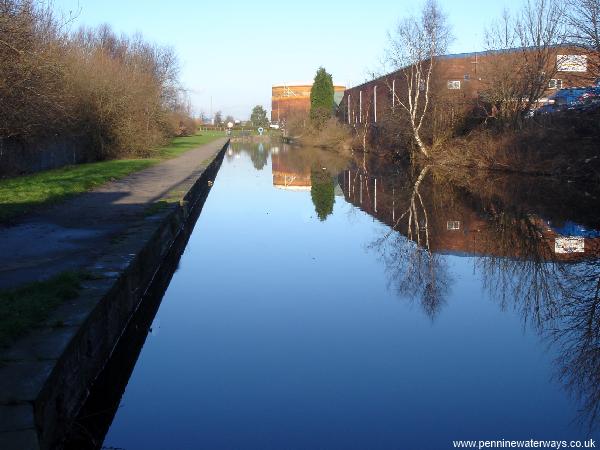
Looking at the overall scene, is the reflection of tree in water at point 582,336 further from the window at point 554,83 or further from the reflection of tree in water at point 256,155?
the reflection of tree in water at point 256,155

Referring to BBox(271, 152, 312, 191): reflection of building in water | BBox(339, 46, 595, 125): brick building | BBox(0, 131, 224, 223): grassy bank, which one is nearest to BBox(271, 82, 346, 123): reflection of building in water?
BBox(339, 46, 595, 125): brick building

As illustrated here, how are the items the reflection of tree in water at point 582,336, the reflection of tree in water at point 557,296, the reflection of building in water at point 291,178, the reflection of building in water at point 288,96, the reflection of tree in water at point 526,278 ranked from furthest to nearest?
the reflection of building in water at point 288,96
the reflection of building in water at point 291,178
the reflection of tree in water at point 526,278
the reflection of tree in water at point 557,296
the reflection of tree in water at point 582,336

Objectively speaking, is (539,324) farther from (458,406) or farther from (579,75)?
(579,75)

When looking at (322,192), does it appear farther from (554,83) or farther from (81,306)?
(81,306)

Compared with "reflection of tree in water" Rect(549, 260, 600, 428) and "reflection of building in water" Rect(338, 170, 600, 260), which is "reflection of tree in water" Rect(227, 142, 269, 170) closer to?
"reflection of building in water" Rect(338, 170, 600, 260)

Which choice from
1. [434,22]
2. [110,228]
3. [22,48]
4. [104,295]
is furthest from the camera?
[434,22]

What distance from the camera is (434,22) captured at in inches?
1177

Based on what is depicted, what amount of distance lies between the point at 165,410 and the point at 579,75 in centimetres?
2104

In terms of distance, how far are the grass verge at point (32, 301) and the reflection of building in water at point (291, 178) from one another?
56.9ft

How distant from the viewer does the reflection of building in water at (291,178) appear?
24.4 m

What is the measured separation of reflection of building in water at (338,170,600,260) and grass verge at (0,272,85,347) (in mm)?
6921

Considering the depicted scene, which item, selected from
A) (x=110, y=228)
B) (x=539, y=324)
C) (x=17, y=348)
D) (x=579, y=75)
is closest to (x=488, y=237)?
(x=539, y=324)

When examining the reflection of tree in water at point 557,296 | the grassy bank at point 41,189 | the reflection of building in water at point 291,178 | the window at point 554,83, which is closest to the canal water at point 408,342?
the reflection of tree in water at point 557,296

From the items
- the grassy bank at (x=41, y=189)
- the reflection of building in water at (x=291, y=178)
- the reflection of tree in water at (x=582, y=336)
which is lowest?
the reflection of tree in water at (x=582, y=336)
